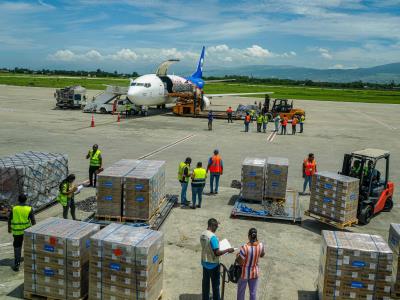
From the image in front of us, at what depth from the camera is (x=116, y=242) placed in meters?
7.54

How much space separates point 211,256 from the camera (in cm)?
782

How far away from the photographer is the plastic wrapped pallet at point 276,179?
14109 millimetres

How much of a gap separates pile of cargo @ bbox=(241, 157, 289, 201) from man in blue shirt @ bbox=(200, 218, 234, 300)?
6434 millimetres

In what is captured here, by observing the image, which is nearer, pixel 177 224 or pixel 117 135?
pixel 177 224

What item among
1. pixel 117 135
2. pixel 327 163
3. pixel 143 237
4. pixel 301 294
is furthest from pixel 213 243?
pixel 117 135

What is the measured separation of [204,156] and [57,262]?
14.8 metres

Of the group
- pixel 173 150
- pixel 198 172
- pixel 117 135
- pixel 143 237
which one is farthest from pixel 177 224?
pixel 117 135

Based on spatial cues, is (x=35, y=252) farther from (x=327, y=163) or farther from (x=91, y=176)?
(x=327, y=163)

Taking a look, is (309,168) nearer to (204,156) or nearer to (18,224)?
(204,156)

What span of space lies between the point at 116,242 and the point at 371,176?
9.10 m

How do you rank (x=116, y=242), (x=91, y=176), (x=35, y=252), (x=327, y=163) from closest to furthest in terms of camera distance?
(x=116, y=242) < (x=35, y=252) < (x=91, y=176) < (x=327, y=163)

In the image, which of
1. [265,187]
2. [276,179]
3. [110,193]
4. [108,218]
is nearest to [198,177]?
[265,187]

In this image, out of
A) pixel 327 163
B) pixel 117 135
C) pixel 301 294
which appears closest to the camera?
pixel 301 294

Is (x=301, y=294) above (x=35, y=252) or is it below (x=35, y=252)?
below
